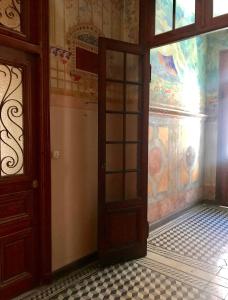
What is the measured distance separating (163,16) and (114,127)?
51.5 inches

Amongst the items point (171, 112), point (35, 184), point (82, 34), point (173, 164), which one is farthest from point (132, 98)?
point (173, 164)

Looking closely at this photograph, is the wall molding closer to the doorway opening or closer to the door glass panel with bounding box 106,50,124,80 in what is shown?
the doorway opening

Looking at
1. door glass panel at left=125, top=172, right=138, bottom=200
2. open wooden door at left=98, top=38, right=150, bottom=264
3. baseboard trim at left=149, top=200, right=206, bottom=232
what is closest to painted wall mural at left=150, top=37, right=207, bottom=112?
open wooden door at left=98, top=38, right=150, bottom=264

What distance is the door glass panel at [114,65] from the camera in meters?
2.67

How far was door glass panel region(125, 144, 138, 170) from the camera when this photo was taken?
9.32ft

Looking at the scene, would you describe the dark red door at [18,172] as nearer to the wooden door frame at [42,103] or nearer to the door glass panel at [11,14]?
the wooden door frame at [42,103]

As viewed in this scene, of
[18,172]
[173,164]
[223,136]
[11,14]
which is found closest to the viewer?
[11,14]

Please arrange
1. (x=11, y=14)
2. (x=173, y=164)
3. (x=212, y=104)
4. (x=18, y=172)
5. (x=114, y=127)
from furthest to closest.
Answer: (x=212, y=104)
(x=173, y=164)
(x=114, y=127)
(x=18, y=172)
(x=11, y=14)

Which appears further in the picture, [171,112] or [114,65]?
[171,112]

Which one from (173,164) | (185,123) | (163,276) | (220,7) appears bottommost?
(163,276)

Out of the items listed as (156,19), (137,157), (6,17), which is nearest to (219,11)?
(156,19)

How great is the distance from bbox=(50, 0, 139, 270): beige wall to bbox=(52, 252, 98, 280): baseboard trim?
0.04 m

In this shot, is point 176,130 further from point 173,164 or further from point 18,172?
point 18,172

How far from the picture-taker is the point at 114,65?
270cm
